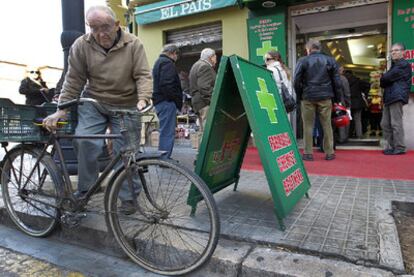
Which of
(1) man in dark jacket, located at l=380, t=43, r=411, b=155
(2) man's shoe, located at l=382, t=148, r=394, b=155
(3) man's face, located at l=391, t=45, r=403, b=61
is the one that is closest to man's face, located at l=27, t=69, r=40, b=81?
(1) man in dark jacket, located at l=380, t=43, r=411, b=155

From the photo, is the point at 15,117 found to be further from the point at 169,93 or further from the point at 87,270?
the point at 169,93

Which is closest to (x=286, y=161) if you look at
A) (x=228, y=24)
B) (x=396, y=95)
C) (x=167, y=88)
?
(x=167, y=88)

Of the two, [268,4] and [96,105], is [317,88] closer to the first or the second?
[268,4]

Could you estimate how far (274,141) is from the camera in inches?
123

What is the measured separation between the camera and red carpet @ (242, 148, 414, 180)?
4984mm

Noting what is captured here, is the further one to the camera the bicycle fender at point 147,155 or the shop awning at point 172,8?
the shop awning at point 172,8

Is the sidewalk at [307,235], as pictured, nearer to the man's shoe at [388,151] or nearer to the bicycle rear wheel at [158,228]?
the bicycle rear wheel at [158,228]

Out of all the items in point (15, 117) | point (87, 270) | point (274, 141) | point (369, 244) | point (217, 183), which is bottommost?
point (87, 270)

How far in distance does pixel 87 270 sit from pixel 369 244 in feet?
6.76

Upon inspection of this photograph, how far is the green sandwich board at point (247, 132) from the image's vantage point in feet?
9.37

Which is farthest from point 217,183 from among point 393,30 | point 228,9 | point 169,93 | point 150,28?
point 150,28

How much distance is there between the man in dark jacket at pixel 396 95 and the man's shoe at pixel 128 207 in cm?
547

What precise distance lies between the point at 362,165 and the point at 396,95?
63.9 inches

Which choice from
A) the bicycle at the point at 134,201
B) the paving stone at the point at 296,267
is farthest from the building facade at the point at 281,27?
the paving stone at the point at 296,267
